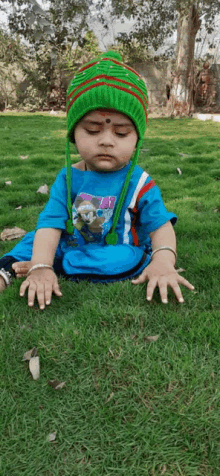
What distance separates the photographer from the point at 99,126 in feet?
7.84

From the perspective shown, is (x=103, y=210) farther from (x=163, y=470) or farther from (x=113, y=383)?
(x=163, y=470)

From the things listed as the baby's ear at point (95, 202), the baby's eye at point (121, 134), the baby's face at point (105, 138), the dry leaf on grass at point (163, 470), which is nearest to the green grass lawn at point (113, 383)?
the dry leaf on grass at point (163, 470)

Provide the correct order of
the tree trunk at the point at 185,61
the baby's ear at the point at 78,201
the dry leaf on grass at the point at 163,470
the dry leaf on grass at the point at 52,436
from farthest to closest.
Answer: the tree trunk at the point at 185,61 < the baby's ear at the point at 78,201 < the dry leaf on grass at the point at 52,436 < the dry leaf on grass at the point at 163,470

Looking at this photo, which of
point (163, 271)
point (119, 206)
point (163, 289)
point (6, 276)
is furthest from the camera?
point (6, 276)

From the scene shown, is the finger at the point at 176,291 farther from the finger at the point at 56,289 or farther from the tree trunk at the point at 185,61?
the tree trunk at the point at 185,61

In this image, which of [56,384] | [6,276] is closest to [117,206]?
[6,276]

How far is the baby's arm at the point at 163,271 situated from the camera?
7.37ft

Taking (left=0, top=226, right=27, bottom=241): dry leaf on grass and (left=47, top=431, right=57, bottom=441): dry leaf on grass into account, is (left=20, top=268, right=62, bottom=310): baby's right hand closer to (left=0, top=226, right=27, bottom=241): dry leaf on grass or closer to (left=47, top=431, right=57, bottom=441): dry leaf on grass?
(left=47, top=431, right=57, bottom=441): dry leaf on grass

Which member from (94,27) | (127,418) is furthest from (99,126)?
(94,27)

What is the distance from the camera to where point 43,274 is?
95.3 inches

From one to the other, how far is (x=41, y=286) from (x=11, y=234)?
5.83 feet

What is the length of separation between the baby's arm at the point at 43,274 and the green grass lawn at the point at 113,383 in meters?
0.09

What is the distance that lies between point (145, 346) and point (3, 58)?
882 inches

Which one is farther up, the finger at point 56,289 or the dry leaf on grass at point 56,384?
the finger at point 56,289
